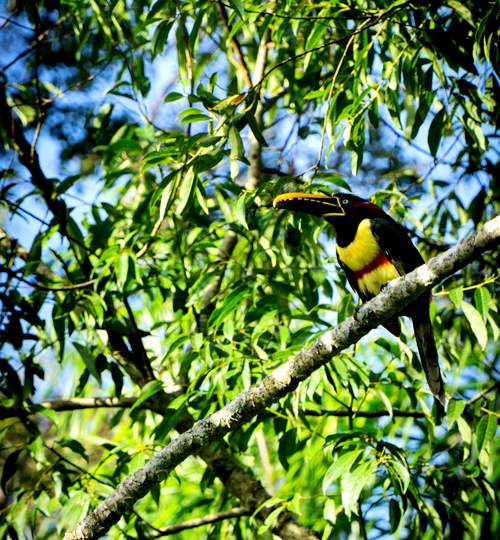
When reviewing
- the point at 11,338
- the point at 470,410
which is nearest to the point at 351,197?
the point at 470,410

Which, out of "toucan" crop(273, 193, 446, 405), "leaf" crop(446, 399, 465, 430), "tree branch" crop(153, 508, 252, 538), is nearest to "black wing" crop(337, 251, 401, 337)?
"toucan" crop(273, 193, 446, 405)

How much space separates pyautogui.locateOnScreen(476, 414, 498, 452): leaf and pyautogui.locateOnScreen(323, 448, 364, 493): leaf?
0.59 metres

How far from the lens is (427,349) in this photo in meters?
3.13

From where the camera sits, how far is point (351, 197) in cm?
345

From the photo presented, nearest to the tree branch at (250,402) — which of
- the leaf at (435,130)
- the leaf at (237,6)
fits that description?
the leaf at (435,130)

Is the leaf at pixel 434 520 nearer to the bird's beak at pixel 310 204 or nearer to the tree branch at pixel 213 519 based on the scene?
the tree branch at pixel 213 519

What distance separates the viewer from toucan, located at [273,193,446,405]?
3.04 metres

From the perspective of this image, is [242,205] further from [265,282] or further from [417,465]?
[417,465]

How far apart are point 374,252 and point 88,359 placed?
158 cm

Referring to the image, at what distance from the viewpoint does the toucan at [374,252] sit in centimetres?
304

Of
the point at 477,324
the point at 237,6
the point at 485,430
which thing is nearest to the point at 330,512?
the point at 485,430

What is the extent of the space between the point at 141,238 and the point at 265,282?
2.22ft

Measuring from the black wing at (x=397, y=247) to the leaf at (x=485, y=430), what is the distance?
2.68 feet

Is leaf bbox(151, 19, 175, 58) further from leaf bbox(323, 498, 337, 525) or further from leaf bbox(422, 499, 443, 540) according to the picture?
leaf bbox(422, 499, 443, 540)
